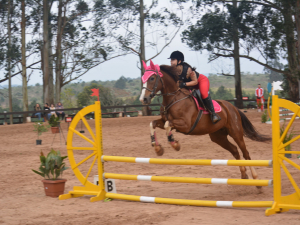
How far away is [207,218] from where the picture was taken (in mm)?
3713

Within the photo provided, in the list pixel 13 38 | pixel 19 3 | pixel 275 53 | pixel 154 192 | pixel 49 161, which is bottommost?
pixel 154 192

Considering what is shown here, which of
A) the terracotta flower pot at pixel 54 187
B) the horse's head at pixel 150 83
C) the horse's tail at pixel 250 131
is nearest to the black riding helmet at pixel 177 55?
the horse's head at pixel 150 83

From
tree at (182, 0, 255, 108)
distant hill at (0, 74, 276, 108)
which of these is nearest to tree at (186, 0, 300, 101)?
tree at (182, 0, 255, 108)

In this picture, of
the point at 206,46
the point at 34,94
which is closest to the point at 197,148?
the point at 206,46

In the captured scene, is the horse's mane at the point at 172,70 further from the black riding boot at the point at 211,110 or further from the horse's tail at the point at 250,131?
the horse's tail at the point at 250,131

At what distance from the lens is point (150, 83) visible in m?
4.74

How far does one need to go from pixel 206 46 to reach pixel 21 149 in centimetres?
1727

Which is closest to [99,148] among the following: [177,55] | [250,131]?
[177,55]

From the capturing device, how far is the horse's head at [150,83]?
4.58 m

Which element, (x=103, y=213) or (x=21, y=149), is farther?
(x=21, y=149)

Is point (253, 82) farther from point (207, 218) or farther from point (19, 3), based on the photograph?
point (207, 218)

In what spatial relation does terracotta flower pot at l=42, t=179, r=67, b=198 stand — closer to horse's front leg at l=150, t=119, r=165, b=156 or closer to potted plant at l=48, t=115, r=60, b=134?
horse's front leg at l=150, t=119, r=165, b=156

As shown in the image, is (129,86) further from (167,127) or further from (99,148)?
(167,127)

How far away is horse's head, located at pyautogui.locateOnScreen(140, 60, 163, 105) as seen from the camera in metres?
4.58
